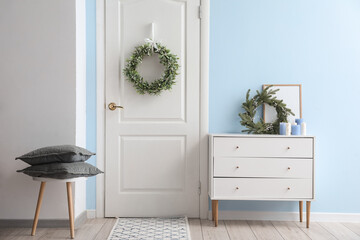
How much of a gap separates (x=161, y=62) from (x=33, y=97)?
1097mm

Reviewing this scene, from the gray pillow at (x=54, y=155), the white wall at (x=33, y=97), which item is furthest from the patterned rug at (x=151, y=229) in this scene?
the gray pillow at (x=54, y=155)

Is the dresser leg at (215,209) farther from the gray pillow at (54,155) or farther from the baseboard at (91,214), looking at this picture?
the gray pillow at (54,155)

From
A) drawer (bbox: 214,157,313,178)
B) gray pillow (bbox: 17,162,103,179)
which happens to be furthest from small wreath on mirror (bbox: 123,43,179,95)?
gray pillow (bbox: 17,162,103,179)

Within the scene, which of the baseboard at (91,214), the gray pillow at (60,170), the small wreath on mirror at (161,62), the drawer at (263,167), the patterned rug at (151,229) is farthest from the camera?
the baseboard at (91,214)

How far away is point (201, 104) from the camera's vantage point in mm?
3297

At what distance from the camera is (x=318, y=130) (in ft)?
10.7

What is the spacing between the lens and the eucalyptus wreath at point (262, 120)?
3170 millimetres

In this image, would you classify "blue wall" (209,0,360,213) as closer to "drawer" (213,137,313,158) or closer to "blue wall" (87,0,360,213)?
"blue wall" (87,0,360,213)

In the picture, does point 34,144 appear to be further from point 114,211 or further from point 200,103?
point 200,103

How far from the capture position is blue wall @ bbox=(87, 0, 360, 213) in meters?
3.25

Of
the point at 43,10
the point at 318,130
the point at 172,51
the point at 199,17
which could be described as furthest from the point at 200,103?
the point at 43,10

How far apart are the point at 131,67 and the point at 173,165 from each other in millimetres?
946

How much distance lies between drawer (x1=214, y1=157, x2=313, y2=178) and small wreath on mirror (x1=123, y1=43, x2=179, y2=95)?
79 cm

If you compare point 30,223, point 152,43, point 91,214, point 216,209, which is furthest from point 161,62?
point 30,223
